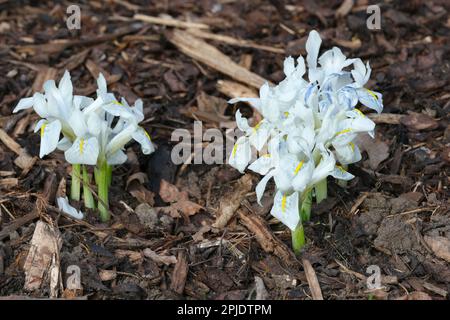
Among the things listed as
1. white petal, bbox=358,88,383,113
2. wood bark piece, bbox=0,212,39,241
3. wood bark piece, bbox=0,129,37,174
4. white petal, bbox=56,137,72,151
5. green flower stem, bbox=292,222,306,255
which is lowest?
wood bark piece, bbox=0,212,39,241

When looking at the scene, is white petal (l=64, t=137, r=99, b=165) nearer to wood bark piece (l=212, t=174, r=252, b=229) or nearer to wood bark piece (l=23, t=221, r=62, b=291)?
wood bark piece (l=23, t=221, r=62, b=291)

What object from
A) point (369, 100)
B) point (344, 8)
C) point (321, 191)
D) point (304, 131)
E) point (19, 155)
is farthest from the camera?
point (344, 8)

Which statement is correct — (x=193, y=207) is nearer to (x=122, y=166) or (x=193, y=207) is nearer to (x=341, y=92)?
(x=122, y=166)

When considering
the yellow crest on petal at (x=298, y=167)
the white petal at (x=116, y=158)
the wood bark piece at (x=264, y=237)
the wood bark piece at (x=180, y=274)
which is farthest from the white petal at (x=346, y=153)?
the white petal at (x=116, y=158)

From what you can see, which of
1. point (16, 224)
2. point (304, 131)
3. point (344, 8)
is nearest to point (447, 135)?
point (304, 131)

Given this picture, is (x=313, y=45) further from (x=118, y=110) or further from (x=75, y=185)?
(x=75, y=185)

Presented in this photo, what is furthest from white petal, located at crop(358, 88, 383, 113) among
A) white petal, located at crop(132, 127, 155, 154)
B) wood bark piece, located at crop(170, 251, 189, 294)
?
wood bark piece, located at crop(170, 251, 189, 294)
